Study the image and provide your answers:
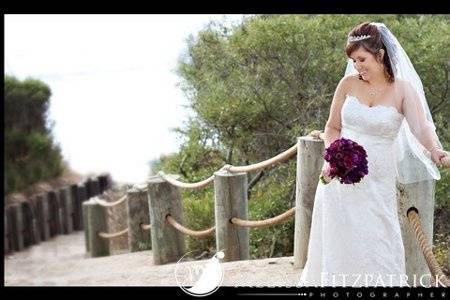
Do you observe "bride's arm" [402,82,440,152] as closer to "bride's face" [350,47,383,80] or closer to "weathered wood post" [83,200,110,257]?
"bride's face" [350,47,383,80]

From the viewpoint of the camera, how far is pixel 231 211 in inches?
153

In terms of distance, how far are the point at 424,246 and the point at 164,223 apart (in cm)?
194

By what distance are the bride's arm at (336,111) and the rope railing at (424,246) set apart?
45cm

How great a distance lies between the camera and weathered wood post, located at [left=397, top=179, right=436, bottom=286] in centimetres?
306

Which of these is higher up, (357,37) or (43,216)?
(357,37)

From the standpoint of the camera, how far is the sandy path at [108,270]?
3.56 m

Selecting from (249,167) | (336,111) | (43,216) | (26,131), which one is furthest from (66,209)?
(336,111)

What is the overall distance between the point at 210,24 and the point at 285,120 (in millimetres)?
859

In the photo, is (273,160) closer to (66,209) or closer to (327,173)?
(327,173)

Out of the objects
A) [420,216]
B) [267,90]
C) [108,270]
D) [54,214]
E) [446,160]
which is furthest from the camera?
[267,90]

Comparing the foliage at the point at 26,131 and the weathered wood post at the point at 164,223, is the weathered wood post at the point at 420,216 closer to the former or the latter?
the weathered wood post at the point at 164,223

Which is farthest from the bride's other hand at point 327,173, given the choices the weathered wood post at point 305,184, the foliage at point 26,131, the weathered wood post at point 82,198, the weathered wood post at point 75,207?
the weathered wood post at point 82,198

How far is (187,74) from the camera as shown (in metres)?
5.04

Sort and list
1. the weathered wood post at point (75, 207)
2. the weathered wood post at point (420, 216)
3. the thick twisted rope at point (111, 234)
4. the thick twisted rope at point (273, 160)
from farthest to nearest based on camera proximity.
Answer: the thick twisted rope at point (111, 234), the weathered wood post at point (75, 207), the thick twisted rope at point (273, 160), the weathered wood post at point (420, 216)
